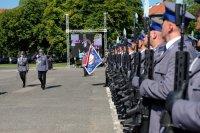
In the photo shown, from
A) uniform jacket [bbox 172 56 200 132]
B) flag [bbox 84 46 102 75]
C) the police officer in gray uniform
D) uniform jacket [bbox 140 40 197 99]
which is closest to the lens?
uniform jacket [bbox 172 56 200 132]

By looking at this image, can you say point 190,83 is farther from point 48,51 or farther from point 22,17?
point 22,17

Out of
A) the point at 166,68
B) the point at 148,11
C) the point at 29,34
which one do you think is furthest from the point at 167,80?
the point at 29,34

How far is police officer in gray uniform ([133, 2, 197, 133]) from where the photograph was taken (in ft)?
16.0

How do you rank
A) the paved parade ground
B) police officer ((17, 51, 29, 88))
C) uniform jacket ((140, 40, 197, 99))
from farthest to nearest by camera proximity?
1. police officer ((17, 51, 29, 88))
2. the paved parade ground
3. uniform jacket ((140, 40, 197, 99))

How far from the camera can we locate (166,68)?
511cm

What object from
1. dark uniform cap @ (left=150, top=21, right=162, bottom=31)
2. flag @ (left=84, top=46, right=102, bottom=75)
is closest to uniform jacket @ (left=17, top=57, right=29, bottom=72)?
flag @ (left=84, top=46, right=102, bottom=75)

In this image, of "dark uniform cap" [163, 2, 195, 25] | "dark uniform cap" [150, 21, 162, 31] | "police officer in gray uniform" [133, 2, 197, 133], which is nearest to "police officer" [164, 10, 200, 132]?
"police officer in gray uniform" [133, 2, 197, 133]

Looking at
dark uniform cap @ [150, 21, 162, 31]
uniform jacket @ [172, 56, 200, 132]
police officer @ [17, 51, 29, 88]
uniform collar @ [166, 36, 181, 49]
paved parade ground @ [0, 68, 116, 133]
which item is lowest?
paved parade ground @ [0, 68, 116, 133]

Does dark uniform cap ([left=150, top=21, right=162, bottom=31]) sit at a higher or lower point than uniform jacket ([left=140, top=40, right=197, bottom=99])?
higher

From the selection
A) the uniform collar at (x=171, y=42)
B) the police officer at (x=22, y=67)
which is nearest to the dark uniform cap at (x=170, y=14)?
the uniform collar at (x=171, y=42)

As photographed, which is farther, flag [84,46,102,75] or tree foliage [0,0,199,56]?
tree foliage [0,0,199,56]

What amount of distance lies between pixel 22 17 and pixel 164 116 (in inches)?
3460

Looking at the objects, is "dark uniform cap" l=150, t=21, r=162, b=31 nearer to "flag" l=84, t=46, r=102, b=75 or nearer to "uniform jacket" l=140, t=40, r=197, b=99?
"uniform jacket" l=140, t=40, r=197, b=99

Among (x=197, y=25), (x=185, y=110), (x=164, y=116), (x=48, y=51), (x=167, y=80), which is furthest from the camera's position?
(x=48, y=51)
